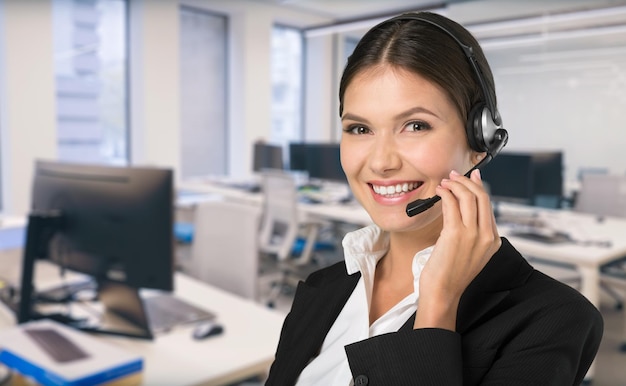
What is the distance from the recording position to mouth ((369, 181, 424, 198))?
0.64 meters

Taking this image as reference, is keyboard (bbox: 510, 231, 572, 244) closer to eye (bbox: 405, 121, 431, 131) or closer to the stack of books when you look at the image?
the stack of books

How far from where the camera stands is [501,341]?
0.58 m

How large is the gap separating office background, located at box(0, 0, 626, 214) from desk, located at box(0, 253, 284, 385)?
276cm

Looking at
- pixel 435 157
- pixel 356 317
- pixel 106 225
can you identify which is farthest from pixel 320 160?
pixel 435 157

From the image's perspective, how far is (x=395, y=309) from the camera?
0.70 metres

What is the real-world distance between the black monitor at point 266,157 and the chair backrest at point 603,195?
2.99 meters

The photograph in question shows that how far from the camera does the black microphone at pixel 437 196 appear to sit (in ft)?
1.96

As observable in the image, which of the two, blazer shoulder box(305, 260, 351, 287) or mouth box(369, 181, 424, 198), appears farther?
blazer shoulder box(305, 260, 351, 287)

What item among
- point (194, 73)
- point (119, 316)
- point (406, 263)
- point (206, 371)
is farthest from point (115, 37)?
point (406, 263)

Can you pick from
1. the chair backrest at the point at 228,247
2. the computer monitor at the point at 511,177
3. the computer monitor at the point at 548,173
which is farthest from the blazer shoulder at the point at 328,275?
the computer monitor at the point at 548,173

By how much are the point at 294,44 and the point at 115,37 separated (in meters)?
2.66

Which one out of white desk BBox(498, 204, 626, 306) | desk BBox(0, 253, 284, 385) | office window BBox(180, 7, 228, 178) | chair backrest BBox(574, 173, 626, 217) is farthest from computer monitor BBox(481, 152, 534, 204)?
office window BBox(180, 7, 228, 178)

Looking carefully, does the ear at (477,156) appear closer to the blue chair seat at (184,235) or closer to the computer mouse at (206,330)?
the computer mouse at (206,330)

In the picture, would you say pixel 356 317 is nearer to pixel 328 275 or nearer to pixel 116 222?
pixel 328 275
